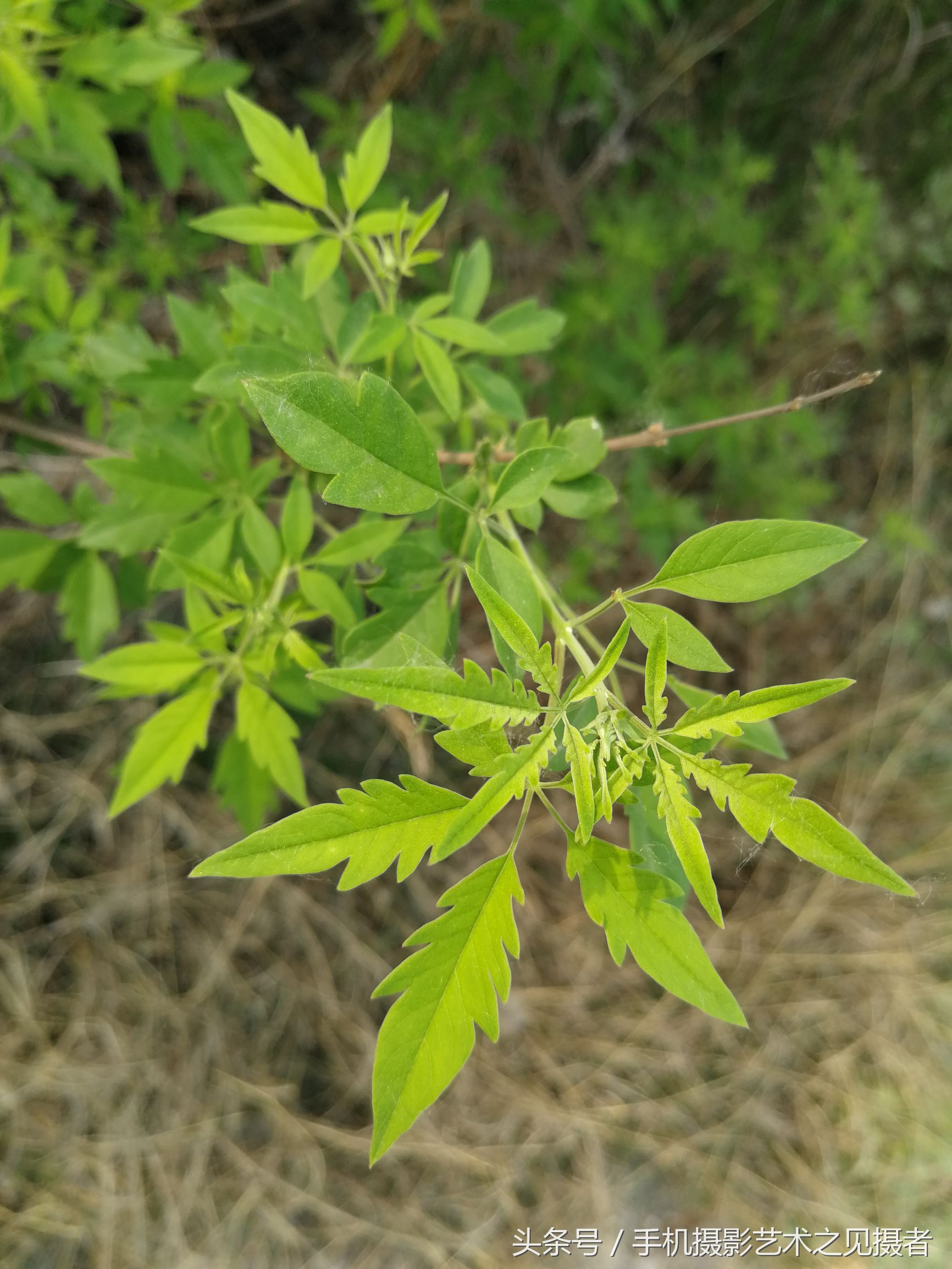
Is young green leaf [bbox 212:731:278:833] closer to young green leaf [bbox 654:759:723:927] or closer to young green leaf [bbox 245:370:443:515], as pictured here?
young green leaf [bbox 245:370:443:515]

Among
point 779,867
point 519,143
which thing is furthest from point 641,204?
point 779,867

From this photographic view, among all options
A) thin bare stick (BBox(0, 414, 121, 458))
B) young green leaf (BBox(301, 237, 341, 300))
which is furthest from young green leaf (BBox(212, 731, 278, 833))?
young green leaf (BBox(301, 237, 341, 300))

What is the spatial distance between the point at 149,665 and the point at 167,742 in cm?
13

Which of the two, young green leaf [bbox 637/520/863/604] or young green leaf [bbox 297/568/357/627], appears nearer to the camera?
young green leaf [bbox 637/520/863/604]

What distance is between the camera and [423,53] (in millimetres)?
2586

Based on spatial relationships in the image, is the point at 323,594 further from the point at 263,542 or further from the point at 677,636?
the point at 677,636

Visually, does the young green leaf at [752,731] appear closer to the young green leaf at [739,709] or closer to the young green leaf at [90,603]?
the young green leaf at [739,709]

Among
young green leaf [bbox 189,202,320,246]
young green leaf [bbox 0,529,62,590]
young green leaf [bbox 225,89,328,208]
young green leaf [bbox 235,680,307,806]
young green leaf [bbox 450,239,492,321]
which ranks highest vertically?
young green leaf [bbox 225,89,328,208]

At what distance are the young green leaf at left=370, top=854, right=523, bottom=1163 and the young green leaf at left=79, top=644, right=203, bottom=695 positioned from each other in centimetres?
65

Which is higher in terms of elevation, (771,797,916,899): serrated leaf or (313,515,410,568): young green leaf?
(313,515,410,568): young green leaf

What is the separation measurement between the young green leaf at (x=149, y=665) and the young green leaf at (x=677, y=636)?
706 mm

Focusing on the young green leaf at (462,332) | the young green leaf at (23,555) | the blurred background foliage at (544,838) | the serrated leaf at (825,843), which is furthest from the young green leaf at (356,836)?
the blurred background foliage at (544,838)

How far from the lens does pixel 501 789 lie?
776 millimetres

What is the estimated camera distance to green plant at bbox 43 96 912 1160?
2.58 feet
